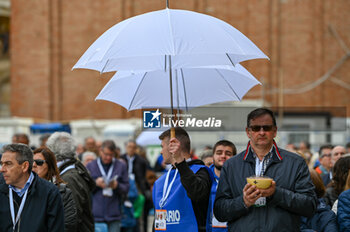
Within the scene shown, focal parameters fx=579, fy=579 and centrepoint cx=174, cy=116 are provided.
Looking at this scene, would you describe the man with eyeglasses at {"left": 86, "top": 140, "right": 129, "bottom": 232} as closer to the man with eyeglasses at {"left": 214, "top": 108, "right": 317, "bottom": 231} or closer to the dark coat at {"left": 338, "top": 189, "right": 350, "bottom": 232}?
the dark coat at {"left": 338, "top": 189, "right": 350, "bottom": 232}

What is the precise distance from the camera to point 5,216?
16.1 feet

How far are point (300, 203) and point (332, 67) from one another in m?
35.0

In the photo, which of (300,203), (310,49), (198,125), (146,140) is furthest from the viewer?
(310,49)

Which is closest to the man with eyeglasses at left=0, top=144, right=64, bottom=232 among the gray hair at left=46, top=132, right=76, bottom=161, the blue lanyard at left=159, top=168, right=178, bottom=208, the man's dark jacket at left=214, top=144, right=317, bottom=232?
the blue lanyard at left=159, top=168, right=178, bottom=208

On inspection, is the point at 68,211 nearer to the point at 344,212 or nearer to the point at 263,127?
the point at 263,127

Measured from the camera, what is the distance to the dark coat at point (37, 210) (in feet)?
16.0

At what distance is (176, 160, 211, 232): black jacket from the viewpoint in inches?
194

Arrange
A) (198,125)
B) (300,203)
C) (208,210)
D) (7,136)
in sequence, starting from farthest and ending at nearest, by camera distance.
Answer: (7,136)
(198,125)
(208,210)
(300,203)

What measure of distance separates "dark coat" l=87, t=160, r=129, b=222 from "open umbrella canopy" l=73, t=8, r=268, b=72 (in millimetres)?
4491

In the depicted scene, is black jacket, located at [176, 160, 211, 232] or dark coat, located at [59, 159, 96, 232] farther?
dark coat, located at [59, 159, 96, 232]

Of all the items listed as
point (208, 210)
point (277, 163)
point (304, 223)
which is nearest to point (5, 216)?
point (208, 210)

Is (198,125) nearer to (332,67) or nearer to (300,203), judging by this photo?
(300,203)

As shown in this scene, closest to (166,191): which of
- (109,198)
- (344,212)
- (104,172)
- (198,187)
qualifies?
(198,187)

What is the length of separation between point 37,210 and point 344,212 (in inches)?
110
